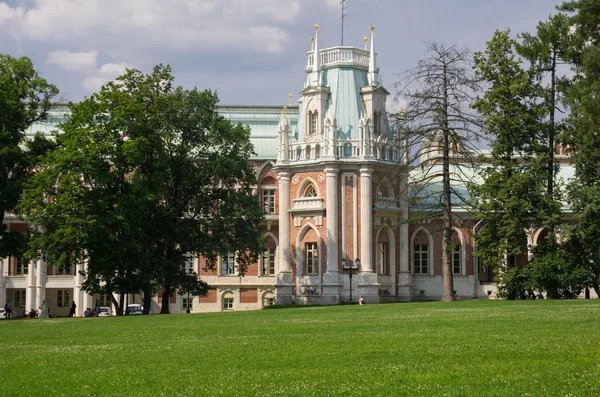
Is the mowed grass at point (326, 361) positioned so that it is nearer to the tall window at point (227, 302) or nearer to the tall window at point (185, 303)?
the tall window at point (185, 303)

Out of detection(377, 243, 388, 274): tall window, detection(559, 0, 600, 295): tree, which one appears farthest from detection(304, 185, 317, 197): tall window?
detection(559, 0, 600, 295): tree

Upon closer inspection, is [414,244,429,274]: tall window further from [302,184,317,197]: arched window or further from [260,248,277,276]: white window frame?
[260,248,277,276]: white window frame

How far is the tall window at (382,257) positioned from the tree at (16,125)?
878 inches

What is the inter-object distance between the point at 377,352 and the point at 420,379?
3.75 m

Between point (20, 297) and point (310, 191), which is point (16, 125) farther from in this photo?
point (20, 297)

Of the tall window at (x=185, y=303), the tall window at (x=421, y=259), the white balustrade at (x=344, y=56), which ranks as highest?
the white balustrade at (x=344, y=56)

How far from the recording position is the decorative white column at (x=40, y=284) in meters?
67.8

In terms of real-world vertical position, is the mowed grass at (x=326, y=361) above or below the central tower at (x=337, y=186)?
below

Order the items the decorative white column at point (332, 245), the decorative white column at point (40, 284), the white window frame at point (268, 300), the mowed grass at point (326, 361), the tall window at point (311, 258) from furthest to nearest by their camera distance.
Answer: the decorative white column at point (40, 284), the white window frame at point (268, 300), the tall window at point (311, 258), the decorative white column at point (332, 245), the mowed grass at point (326, 361)

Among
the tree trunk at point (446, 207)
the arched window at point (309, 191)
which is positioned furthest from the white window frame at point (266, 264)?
the tree trunk at point (446, 207)

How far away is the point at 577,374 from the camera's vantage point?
14164 mm

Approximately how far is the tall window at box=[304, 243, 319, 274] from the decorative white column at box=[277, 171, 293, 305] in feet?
3.90

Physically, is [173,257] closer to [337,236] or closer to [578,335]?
[337,236]

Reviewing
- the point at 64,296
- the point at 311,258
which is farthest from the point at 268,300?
the point at 64,296
